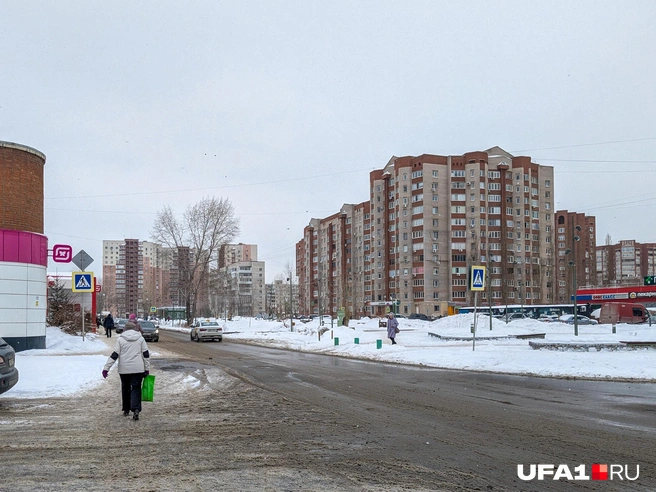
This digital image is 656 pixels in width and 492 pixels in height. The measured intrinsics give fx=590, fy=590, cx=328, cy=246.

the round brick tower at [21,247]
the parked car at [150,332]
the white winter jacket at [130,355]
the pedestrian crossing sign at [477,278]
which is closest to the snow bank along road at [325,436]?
the white winter jacket at [130,355]

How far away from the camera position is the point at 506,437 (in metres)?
8.31

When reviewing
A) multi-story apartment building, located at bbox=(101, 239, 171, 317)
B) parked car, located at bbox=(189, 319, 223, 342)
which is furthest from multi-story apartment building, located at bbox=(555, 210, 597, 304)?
multi-story apartment building, located at bbox=(101, 239, 171, 317)

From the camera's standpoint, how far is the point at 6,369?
11.1 m

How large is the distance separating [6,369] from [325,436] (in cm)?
665

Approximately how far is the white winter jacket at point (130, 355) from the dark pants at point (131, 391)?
10 centimetres

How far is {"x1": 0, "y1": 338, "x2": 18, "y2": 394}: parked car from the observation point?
1088 cm

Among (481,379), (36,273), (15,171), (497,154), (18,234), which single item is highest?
(497,154)

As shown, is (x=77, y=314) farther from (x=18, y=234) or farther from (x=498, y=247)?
(x=498, y=247)

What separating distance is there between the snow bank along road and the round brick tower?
8.53 meters

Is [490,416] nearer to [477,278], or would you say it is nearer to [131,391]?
[131,391]

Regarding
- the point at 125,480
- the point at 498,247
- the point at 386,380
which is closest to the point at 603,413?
the point at 386,380

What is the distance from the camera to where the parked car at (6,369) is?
428 inches

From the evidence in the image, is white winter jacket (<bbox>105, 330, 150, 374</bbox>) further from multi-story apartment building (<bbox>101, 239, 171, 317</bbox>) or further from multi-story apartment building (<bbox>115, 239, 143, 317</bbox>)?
multi-story apartment building (<bbox>115, 239, 143, 317</bbox>)

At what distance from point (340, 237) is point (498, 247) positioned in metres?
45.4
